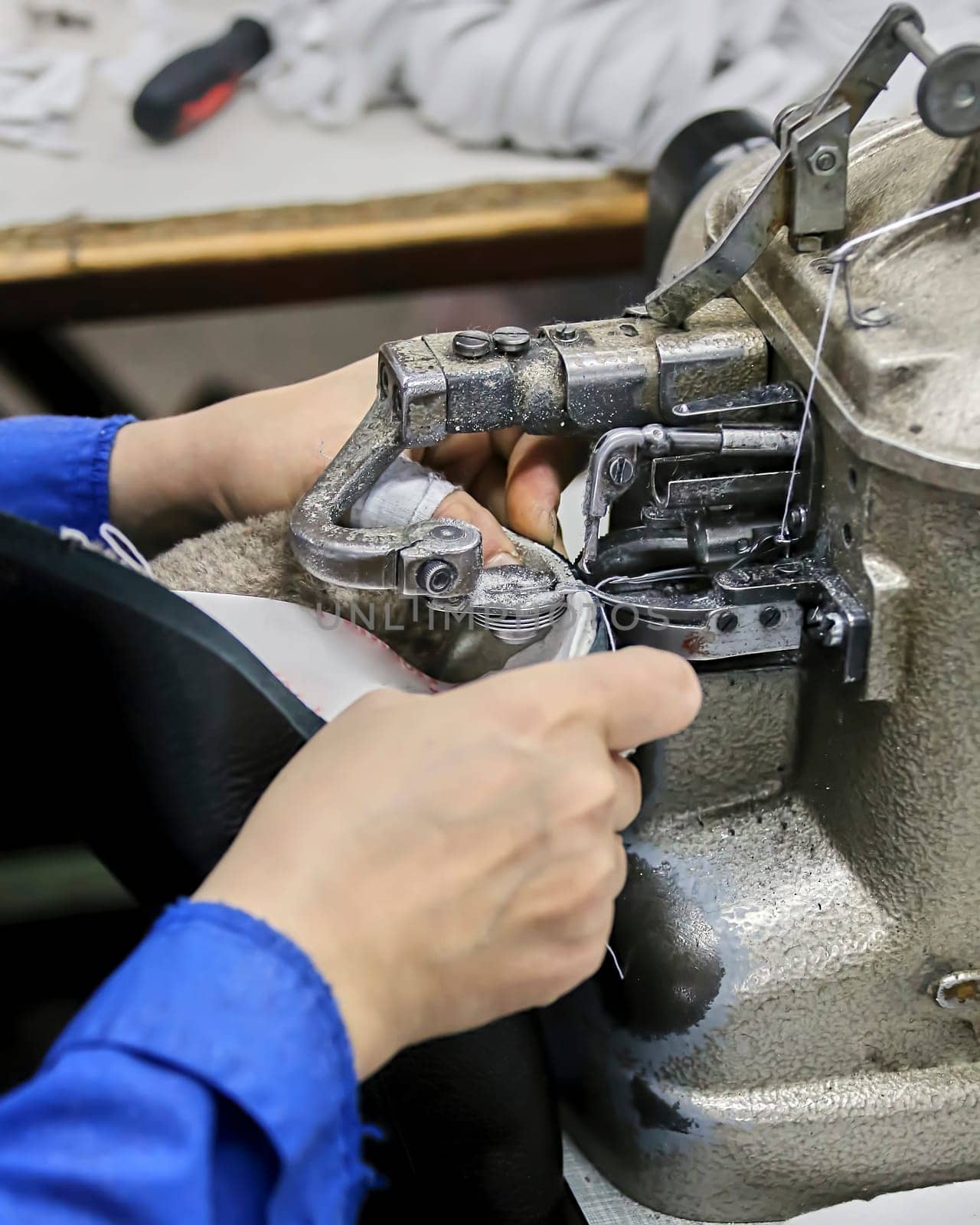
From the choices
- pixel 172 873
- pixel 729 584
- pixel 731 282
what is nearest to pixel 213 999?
pixel 172 873

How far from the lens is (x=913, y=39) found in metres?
0.49

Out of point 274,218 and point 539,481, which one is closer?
point 539,481

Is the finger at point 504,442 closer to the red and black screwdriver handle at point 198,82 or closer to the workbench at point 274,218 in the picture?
the workbench at point 274,218

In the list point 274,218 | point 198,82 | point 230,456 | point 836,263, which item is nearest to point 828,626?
point 836,263

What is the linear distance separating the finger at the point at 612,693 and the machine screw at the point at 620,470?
0.29ft

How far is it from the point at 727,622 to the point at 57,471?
44 centimetres

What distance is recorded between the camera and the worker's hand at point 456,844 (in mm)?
410

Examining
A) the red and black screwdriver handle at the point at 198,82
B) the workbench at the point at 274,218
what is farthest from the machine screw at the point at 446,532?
the red and black screwdriver handle at the point at 198,82

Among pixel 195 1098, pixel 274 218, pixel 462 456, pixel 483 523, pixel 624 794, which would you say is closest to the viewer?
pixel 195 1098

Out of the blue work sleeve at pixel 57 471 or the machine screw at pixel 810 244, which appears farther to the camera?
the blue work sleeve at pixel 57 471

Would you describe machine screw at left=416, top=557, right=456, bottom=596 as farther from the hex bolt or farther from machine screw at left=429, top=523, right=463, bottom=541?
the hex bolt

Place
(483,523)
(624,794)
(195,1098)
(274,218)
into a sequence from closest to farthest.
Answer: (195,1098), (624,794), (483,523), (274,218)

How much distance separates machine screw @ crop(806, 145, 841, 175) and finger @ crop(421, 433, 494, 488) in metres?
0.24

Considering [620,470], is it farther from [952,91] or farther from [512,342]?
[952,91]
